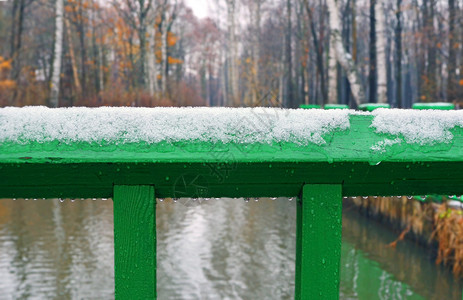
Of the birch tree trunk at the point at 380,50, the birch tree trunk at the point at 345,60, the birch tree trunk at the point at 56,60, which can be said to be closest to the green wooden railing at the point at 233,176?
the birch tree trunk at the point at 380,50

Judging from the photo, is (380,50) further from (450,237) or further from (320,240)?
(320,240)

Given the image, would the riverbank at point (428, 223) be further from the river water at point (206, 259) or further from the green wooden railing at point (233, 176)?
the green wooden railing at point (233, 176)

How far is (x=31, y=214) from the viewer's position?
29.9 ft

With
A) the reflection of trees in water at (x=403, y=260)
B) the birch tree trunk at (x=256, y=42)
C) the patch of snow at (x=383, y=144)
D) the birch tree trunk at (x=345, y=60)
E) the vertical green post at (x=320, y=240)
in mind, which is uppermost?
the birch tree trunk at (x=256, y=42)

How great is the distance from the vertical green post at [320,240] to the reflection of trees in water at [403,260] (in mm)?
5458

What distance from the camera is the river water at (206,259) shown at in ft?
18.6

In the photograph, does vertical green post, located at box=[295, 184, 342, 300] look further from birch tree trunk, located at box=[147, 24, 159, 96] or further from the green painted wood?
birch tree trunk, located at box=[147, 24, 159, 96]

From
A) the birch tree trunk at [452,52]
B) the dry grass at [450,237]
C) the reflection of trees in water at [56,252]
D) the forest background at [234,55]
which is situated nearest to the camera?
the reflection of trees in water at [56,252]

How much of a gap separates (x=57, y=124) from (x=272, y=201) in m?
10.5

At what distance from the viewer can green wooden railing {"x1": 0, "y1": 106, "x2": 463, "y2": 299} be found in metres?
0.82

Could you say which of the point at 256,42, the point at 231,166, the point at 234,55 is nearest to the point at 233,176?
the point at 231,166

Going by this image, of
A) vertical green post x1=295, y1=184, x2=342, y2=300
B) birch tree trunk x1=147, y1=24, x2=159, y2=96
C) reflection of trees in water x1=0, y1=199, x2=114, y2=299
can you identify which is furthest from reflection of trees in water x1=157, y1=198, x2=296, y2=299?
birch tree trunk x1=147, y1=24, x2=159, y2=96

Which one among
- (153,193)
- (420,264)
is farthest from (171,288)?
(153,193)

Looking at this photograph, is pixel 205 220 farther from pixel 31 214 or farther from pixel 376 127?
pixel 376 127
